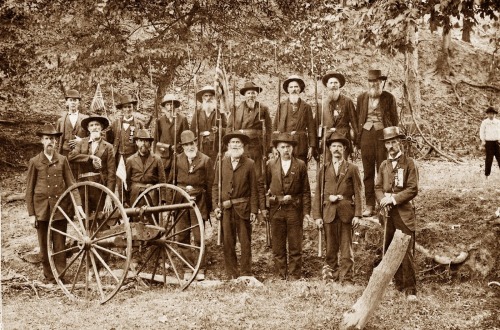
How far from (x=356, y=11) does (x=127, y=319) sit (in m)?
5.07

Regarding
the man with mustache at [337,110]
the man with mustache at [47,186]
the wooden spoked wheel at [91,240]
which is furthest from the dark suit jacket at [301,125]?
the man with mustache at [47,186]

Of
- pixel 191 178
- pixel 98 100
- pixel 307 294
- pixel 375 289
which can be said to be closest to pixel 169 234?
pixel 191 178

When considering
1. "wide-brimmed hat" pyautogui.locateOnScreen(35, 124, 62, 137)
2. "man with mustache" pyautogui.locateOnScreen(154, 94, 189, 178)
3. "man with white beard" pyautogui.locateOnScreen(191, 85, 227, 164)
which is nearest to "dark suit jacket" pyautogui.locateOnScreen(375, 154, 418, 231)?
"man with white beard" pyautogui.locateOnScreen(191, 85, 227, 164)

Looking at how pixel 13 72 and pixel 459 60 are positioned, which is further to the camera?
pixel 459 60

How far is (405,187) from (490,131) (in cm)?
757

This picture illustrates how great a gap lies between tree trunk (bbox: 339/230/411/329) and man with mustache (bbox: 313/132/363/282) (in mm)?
1650

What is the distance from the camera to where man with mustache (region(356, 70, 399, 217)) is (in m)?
9.45

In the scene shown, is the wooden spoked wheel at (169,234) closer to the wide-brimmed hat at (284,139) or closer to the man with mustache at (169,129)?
the man with mustache at (169,129)

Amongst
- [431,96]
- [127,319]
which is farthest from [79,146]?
[431,96]

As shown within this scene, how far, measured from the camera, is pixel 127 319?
697cm

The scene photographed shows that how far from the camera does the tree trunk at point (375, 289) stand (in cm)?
670

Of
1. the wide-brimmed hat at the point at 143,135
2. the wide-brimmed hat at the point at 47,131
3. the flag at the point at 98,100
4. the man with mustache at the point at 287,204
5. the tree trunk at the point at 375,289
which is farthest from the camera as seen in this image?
the flag at the point at 98,100

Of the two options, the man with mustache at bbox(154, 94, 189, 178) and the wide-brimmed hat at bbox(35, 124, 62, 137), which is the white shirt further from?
the wide-brimmed hat at bbox(35, 124, 62, 137)

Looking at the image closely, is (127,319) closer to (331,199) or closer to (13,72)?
(331,199)
